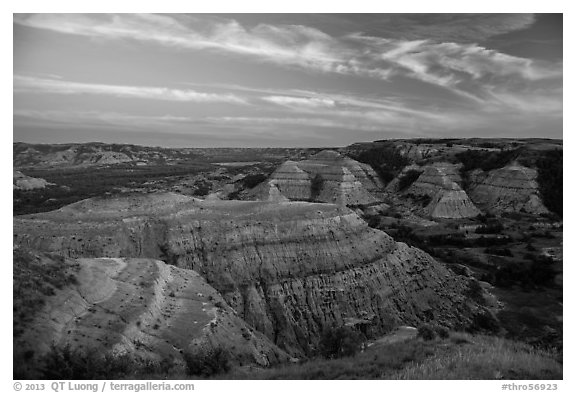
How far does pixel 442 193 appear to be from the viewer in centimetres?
7744

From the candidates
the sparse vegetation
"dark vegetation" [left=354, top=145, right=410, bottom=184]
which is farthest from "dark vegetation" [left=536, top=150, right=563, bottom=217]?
the sparse vegetation

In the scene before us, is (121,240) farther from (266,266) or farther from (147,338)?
(147,338)

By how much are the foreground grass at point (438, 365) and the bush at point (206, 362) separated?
6.10ft

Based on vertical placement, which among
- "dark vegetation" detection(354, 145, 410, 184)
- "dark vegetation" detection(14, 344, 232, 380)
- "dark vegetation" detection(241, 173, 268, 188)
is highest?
"dark vegetation" detection(354, 145, 410, 184)

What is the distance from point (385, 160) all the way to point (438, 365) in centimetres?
10658

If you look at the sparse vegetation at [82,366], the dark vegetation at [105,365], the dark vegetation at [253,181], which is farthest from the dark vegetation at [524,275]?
the dark vegetation at [253,181]

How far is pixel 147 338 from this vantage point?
14.3 metres

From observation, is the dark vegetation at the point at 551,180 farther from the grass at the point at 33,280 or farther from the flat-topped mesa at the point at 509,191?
the grass at the point at 33,280

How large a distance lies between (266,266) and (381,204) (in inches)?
2173

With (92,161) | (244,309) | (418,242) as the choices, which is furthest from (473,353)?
(92,161)

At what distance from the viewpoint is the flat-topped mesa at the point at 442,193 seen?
244 ft

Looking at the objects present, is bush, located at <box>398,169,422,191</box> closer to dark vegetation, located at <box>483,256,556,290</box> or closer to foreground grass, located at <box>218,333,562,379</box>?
dark vegetation, located at <box>483,256,556,290</box>

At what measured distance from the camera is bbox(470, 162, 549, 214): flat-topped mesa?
76188 mm

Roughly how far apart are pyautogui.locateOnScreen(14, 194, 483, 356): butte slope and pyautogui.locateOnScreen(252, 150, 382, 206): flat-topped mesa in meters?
43.7
